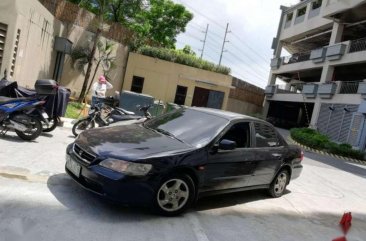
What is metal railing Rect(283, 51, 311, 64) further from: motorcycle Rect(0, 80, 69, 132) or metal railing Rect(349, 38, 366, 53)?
motorcycle Rect(0, 80, 69, 132)

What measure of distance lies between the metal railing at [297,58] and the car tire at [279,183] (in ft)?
99.0

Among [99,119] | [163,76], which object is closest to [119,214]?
[99,119]

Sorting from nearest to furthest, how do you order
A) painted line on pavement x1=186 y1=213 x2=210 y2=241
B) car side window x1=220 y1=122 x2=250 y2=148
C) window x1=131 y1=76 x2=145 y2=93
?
painted line on pavement x1=186 y1=213 x2=210 y2=241
car side window x1=220 y1=122 x2=250 y2=148
window x1=131 y1=76 x2=145 y2=93

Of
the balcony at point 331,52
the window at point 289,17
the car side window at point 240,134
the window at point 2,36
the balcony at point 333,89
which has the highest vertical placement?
the window at point 289,17

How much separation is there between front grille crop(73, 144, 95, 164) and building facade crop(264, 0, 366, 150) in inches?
880

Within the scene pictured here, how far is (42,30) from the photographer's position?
17766 mm

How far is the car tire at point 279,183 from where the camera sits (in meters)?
7.83

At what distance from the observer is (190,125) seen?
6.57 m

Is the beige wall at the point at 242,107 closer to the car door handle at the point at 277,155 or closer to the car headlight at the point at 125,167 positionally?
the car door handle at the point at 277,155

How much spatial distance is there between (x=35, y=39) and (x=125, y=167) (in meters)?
13.3

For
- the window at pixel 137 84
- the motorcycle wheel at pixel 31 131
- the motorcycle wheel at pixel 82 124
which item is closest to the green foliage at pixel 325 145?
the window at pixel 137 84

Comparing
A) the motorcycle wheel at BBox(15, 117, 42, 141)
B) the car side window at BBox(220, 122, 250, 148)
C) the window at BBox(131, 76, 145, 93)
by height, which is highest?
the window at BBox(131, 76, 145, 93)

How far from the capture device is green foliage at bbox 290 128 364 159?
73.6 feet

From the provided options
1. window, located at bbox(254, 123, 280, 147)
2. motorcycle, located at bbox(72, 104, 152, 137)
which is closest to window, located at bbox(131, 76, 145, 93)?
motorcycle, located at bbox(72, 104, 152, 137)
